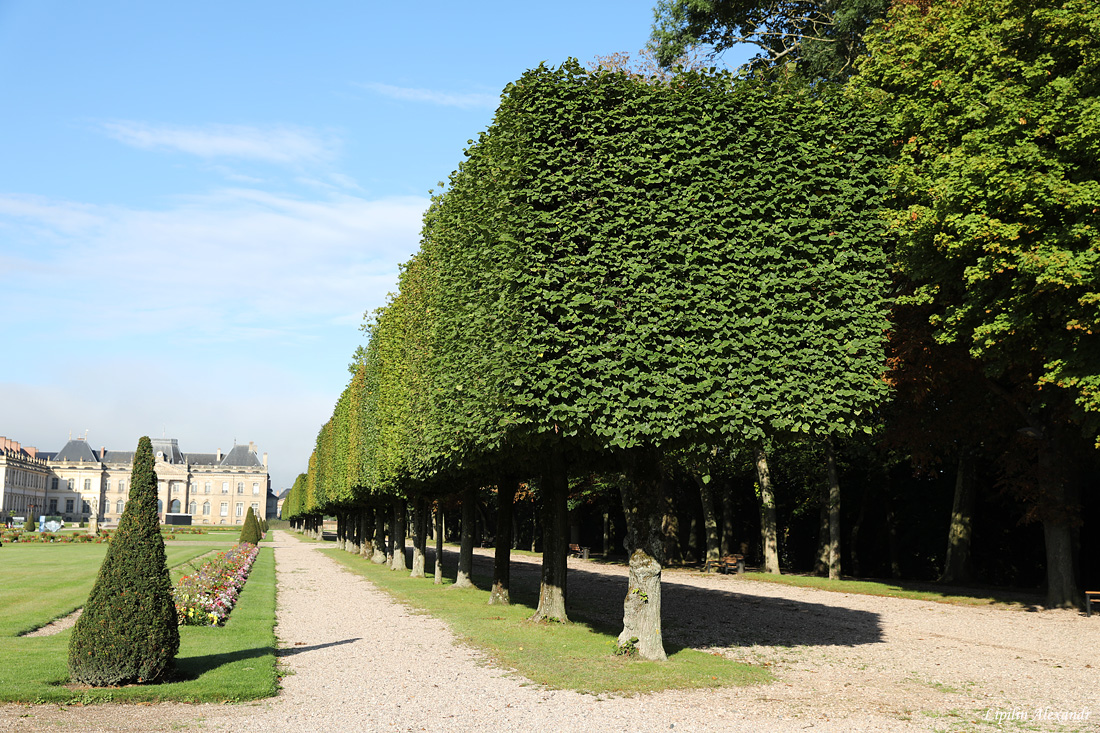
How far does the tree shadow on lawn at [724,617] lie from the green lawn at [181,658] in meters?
6.32

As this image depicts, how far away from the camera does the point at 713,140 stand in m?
13.0

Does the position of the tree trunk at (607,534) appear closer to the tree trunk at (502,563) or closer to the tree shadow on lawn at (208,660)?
the tree trunk at (502,563)

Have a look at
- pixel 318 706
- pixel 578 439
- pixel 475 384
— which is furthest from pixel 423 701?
pixel 475 384

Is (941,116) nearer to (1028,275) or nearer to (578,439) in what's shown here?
(1028,275)

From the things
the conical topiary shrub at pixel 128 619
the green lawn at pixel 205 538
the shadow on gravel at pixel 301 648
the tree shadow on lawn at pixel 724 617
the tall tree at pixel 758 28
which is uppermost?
the tall tree at pixel 758 28

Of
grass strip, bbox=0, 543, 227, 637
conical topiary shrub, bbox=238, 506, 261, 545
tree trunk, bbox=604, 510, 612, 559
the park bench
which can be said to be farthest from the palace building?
the park bench

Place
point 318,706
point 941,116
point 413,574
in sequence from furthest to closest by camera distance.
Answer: point 413,574
point 941,116
point 318,706

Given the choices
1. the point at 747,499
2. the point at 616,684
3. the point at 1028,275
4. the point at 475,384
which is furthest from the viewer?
the point at 747,499

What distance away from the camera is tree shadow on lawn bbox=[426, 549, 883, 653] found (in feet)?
50.1

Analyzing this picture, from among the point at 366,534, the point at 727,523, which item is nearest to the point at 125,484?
the point at 366,534

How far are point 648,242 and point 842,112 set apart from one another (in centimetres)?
452

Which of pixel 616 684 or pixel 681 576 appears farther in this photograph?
pixel 681 576

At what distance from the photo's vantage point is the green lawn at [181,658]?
30.6 ft

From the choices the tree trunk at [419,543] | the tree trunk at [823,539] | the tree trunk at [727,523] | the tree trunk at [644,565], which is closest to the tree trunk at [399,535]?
the tree trunk at [419,543]
